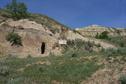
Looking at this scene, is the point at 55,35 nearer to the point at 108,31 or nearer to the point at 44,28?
the point at 44,28

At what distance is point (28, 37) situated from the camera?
155 ft

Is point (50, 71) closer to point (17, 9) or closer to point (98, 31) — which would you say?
point (17, 9)

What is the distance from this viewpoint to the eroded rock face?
147 ft

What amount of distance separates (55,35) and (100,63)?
30.4 meters

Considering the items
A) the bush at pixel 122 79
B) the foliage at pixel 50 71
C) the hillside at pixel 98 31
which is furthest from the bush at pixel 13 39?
the hillside at pixel 98 31

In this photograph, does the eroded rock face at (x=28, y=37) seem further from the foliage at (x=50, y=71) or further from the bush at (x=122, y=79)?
the bush at (x=122, y=79)

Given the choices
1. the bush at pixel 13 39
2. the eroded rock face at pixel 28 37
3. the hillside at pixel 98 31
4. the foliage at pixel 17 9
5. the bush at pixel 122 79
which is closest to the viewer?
the bush at pixel 122 79

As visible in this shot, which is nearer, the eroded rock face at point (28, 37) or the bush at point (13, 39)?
the eroded rock face at point (28, 37)

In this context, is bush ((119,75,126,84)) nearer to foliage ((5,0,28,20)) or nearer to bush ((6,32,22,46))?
bush ((6,32,22,46))

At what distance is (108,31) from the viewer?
87.0 metres

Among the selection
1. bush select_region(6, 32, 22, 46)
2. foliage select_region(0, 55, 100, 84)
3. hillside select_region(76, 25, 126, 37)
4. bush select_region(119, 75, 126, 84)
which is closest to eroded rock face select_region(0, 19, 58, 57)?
bush select_region(6, 32, 22, 46)

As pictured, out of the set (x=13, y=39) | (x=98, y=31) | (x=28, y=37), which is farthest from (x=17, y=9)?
(x=98, y=31)

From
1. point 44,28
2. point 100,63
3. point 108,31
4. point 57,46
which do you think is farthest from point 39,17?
point 100,63

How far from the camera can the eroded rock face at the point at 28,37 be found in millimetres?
44750
